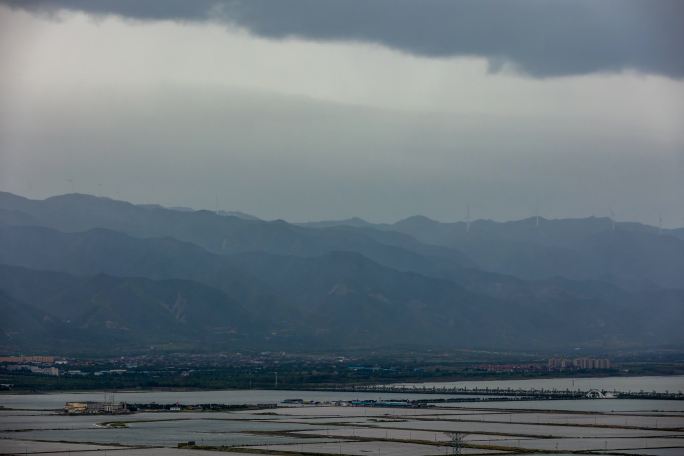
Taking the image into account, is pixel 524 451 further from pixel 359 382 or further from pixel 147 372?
pixel 147 372

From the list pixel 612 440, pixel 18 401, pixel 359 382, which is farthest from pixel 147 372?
pixel 612 440

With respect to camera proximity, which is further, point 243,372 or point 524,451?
point 243,372

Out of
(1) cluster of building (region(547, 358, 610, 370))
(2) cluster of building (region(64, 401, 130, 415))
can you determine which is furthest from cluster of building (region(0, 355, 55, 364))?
(2) cluster of building (region(64, 401, 130, 415))

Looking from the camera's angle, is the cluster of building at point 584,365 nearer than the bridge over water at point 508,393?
No

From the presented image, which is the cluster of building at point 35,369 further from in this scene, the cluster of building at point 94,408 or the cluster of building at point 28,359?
the cluster of building at point 94,408

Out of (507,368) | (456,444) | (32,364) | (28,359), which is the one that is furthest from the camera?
(507,368)

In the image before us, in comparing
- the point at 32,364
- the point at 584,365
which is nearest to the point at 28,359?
the point at 32,364

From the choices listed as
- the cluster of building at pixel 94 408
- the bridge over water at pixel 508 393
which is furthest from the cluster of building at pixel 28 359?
the cluster of building at pixel 94 408

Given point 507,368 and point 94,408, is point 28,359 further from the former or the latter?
point 94,408
